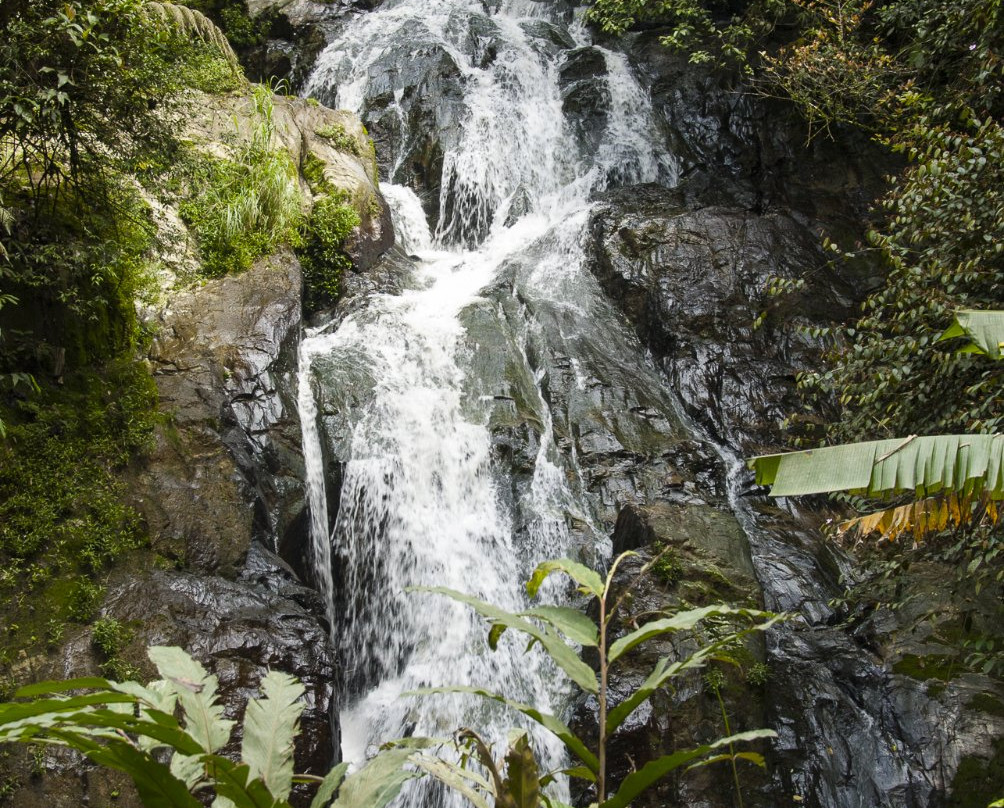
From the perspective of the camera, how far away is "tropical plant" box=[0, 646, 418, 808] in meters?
1.27

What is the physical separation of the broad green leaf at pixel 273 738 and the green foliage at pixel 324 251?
798 cm

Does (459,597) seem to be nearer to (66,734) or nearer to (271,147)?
(66,734)

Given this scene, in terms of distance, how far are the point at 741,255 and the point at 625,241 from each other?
1.71 meters

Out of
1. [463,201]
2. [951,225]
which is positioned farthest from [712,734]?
[463,201]

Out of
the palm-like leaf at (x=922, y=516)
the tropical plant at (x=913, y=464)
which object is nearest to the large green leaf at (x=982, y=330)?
the tropical plant at (x=913, y=464)

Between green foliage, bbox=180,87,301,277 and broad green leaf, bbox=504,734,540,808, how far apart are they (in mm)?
7319

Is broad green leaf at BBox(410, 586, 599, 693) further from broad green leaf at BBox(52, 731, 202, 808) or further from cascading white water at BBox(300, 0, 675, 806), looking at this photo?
cascading white water at BBox(300, 0, 675, 806)

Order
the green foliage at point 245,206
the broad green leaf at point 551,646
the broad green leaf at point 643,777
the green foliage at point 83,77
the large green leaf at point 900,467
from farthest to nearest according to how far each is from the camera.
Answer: the green foliage at point 245,206 < the green foliage at point 83,77 < the large green leaf at point 900,467 < the broad green leaf at point 551,646 < the broad green leaf at point 643,777

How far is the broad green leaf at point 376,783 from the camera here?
1.50m

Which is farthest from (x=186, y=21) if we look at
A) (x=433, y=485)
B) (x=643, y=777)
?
(x=643, y=777)

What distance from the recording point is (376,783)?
1520 millimetres

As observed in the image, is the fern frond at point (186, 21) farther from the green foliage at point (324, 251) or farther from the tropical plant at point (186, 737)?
the tropical plant at point (186, 737)

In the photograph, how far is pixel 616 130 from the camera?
13.8 meters

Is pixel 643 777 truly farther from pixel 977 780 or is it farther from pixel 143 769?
pixel 977 780
